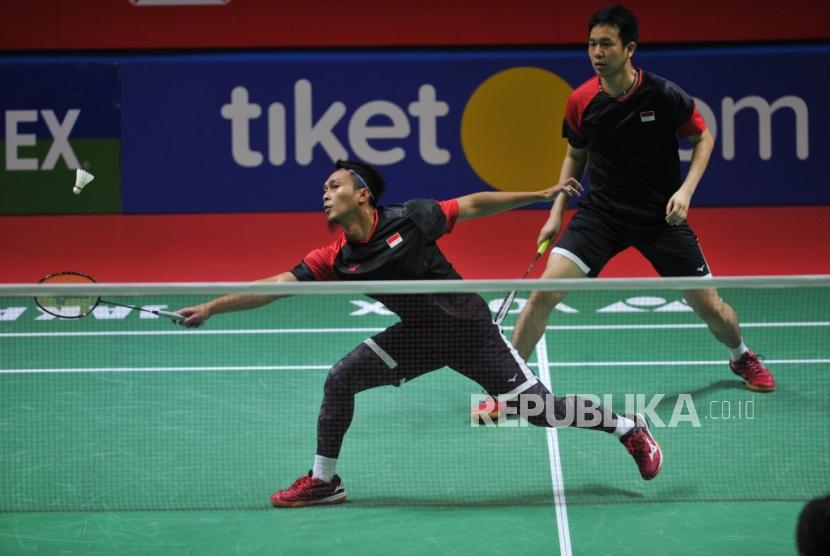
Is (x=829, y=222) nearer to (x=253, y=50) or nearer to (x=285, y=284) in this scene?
(x=253, y=50)

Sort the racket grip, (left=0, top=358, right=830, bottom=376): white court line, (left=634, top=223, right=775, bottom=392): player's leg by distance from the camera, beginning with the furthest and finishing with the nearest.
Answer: (left=0, top=358, right=830, bottom=376): white court line
(left=634, top=223, right=775, bottom=392): player's leg
the racket grip

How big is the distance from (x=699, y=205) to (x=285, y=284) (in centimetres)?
570

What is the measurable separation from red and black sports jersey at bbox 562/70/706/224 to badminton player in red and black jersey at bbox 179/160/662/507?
1.13 m

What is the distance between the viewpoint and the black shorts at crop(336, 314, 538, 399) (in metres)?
4.49

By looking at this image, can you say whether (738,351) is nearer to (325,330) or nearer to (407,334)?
(407,334)

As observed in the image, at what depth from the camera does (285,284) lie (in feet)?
13.0

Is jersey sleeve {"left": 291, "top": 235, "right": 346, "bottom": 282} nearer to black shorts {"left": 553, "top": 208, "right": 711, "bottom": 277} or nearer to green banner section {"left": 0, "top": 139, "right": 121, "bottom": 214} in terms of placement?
black shorts {"left": 553, "top": 208, "right": 711, "bottom": 277}

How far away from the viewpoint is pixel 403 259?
451cm

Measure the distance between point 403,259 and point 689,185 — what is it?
60.7 inches

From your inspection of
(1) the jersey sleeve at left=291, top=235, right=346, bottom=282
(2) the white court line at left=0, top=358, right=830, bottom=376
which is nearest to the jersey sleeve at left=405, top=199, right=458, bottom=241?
(1) the jersey sleeve at left=291, top=235, right=346, bottom=282

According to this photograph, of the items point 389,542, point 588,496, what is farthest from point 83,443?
point 588,496

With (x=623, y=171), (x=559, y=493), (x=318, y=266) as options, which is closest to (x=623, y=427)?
(x=559, y=493)

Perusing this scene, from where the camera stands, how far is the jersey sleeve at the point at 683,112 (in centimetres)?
544

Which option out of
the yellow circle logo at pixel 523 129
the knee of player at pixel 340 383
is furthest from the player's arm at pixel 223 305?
the yellow circle logo at pixel 523 129
